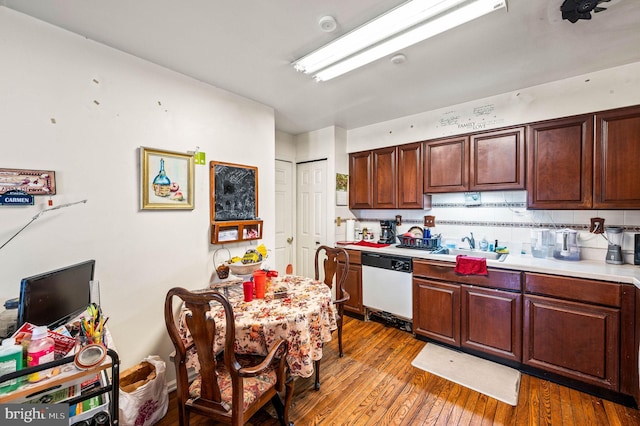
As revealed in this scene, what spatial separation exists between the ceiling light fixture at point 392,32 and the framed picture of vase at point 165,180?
49.5 inches

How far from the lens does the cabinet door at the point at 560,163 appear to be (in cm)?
227

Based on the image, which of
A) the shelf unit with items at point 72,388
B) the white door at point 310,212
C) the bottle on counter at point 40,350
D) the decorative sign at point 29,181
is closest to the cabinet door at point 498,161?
the white door at point 310,212

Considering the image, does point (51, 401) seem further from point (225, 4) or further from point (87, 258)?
point (225, 4)

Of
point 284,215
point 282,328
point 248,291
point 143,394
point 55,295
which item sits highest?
point 284,215

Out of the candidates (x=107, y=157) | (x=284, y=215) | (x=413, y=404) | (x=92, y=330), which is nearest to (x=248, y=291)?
(x=92, y=330)

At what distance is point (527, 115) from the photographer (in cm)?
257

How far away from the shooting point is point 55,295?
139 centimetres

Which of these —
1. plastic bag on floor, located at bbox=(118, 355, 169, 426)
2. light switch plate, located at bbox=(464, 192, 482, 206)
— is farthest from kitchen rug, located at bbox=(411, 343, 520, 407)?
plastic bag on floor, located at bbox=(118, 355, 169, 426)

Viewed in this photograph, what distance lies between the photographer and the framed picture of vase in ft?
6.68

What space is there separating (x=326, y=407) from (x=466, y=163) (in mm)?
2663

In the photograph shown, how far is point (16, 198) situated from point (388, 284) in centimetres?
314

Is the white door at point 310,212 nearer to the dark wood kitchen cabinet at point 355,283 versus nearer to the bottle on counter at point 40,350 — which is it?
the dark wood kitchen cabinet at point 355,283

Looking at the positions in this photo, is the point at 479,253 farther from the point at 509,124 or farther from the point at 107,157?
the point at 107,157

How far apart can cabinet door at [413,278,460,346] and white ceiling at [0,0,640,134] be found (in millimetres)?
1995
